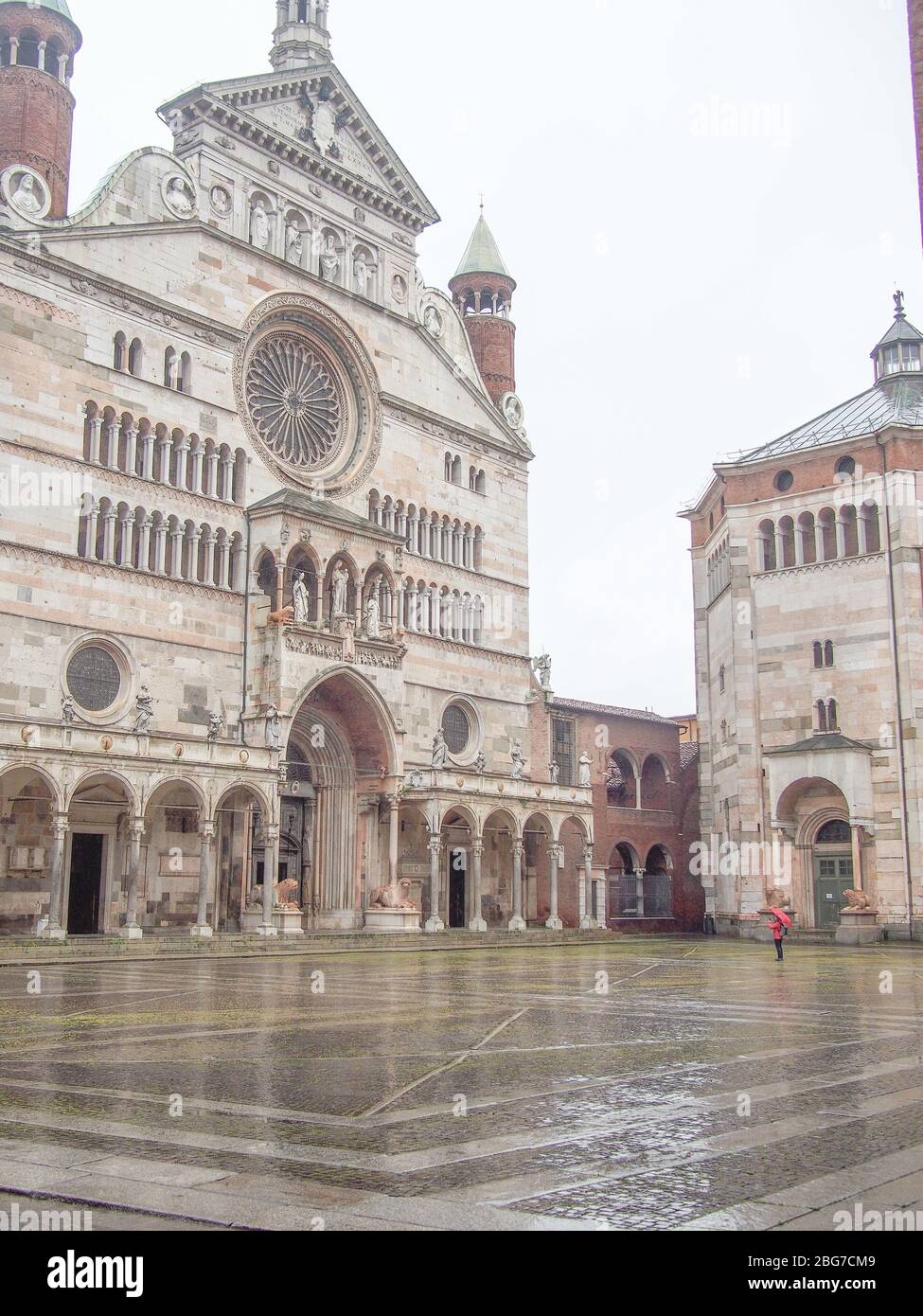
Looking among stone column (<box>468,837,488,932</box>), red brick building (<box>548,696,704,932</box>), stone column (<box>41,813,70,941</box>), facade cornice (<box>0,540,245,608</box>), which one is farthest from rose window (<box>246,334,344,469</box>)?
stone column (<box>41,813,70,941</box>)

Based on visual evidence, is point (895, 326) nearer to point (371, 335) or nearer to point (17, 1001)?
Result: point (371, 335)

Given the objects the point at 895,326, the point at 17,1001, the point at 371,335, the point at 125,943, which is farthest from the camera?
the point at 895,326

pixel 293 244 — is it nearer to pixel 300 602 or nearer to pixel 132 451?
pixel 132 451

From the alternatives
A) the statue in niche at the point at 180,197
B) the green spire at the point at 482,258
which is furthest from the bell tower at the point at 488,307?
the statue in niche at the point at 180,197

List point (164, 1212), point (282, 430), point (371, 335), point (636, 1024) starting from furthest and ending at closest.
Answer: point (371, 335)
point (282, 430)
point (636, 1024)
point (164, 1212)

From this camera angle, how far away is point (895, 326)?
191 ft

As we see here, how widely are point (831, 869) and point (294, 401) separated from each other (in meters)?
26.4

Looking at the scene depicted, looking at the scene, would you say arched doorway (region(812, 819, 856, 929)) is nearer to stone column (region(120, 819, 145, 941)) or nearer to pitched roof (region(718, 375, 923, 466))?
pitched roof (region(718, 375, 923, 466))

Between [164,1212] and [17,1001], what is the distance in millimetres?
12440

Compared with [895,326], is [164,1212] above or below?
below

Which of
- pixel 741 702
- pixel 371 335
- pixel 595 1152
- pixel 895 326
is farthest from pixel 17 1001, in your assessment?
pixel 895 326

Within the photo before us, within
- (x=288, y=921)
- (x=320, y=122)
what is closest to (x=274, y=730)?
(x=288, y=921)

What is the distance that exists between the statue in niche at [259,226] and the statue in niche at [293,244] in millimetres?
904

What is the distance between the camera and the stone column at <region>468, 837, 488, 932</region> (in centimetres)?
4494
